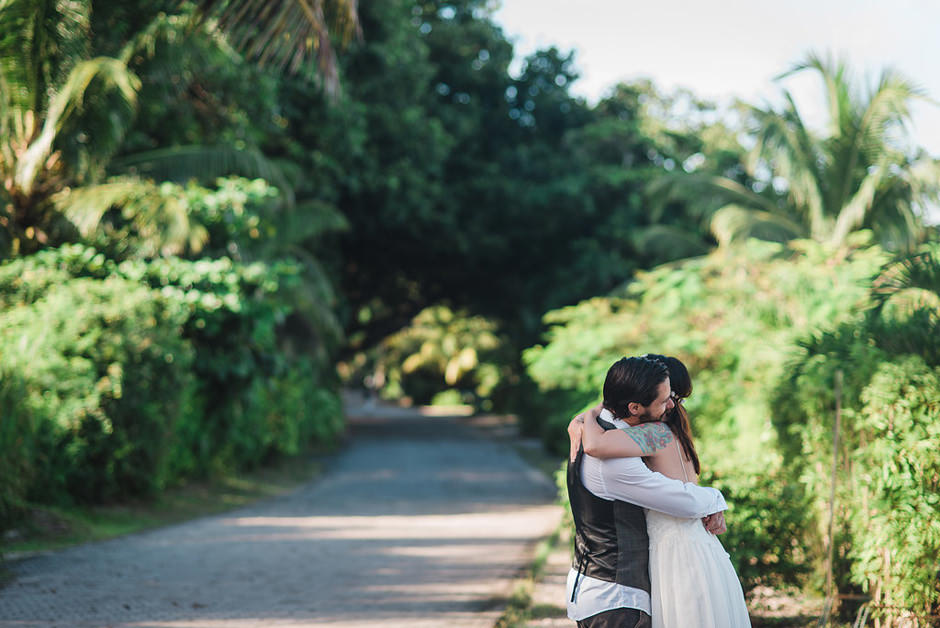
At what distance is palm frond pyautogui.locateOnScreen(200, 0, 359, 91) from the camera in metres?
7.78

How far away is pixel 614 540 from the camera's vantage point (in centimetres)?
351

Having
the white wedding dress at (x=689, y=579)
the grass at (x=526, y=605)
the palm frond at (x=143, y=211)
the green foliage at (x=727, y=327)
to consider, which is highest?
the palm frond at (x=143, y=211)

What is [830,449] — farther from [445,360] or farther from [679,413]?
[445,360]

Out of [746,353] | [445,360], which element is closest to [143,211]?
[746,353]

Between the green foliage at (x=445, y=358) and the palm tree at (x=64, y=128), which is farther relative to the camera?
the green foliage at (x=445, y=358)

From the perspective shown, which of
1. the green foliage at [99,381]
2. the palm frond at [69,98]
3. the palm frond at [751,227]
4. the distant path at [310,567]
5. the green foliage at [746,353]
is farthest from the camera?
the palm frond at [751,227]

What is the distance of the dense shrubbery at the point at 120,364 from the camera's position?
32.7 feet

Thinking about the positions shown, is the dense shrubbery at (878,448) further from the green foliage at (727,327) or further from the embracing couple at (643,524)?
the embracing couple at (643,524)

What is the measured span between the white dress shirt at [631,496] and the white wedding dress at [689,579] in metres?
0.08

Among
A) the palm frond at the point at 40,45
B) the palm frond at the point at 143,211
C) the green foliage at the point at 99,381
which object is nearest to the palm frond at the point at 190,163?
the palm frond at the point at 143,211

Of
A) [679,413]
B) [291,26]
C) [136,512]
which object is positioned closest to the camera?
[679,413]

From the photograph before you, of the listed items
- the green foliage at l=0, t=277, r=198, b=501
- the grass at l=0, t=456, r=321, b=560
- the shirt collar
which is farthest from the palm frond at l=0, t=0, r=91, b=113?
the shirt collar

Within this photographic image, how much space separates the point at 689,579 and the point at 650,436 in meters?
0.54

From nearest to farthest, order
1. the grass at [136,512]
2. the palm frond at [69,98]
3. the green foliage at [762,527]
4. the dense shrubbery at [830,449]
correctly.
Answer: the dense shrubbery at [830,449]
the green foliage at [762,527]
the grass at [136,512]
the palm frond at [69,98]
